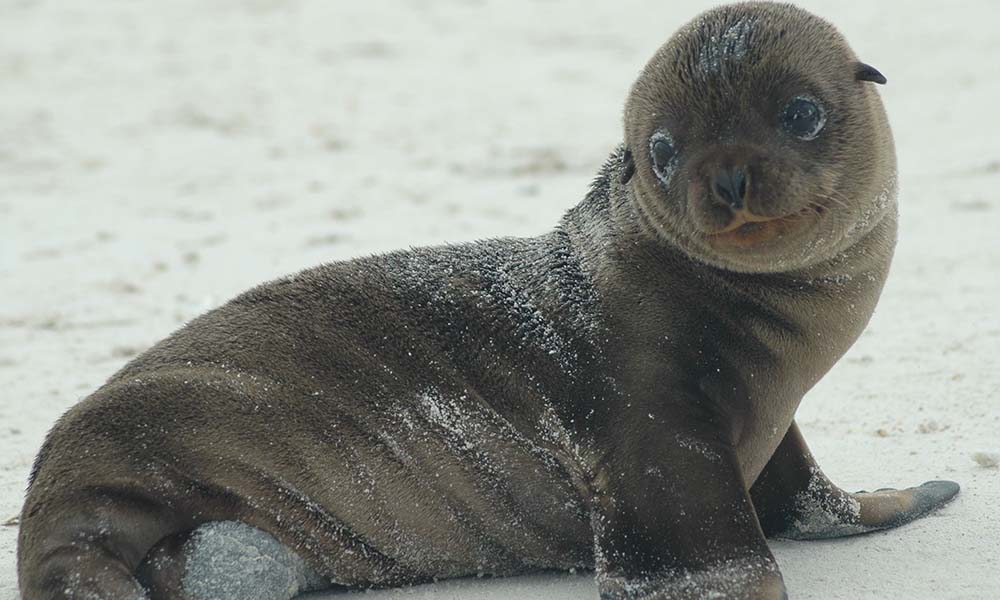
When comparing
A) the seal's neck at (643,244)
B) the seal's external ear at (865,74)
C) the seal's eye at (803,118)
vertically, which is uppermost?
the seal's external ear at (865,74)

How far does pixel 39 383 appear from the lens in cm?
616

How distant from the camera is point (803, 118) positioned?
3.73 meters

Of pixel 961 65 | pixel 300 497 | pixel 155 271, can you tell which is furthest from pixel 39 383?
pixel 961 65

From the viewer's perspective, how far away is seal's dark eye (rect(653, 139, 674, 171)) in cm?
386

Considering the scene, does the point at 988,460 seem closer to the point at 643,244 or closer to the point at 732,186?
the point at 643,244

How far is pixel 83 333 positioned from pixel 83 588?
353 cm

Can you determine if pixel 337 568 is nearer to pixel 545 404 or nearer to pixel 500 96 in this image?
pixel 545 404

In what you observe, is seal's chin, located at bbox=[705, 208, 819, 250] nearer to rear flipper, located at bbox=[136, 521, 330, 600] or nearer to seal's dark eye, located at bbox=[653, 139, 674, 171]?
seal's dark eye, located at bbox=[653, 139, 674, 171]

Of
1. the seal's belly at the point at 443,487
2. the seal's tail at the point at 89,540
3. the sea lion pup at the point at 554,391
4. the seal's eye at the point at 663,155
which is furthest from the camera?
the seal's belly at the point at 443,487

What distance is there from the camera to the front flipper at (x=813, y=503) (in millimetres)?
4305

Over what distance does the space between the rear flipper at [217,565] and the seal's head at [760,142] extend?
1.44 m

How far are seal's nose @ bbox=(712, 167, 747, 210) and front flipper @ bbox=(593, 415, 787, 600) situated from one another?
61cm

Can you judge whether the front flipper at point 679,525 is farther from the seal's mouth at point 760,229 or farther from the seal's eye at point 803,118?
the seal's eye at point 803,118

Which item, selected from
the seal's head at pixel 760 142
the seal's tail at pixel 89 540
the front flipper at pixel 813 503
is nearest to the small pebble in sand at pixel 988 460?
the front flipper at pixel 813 503
